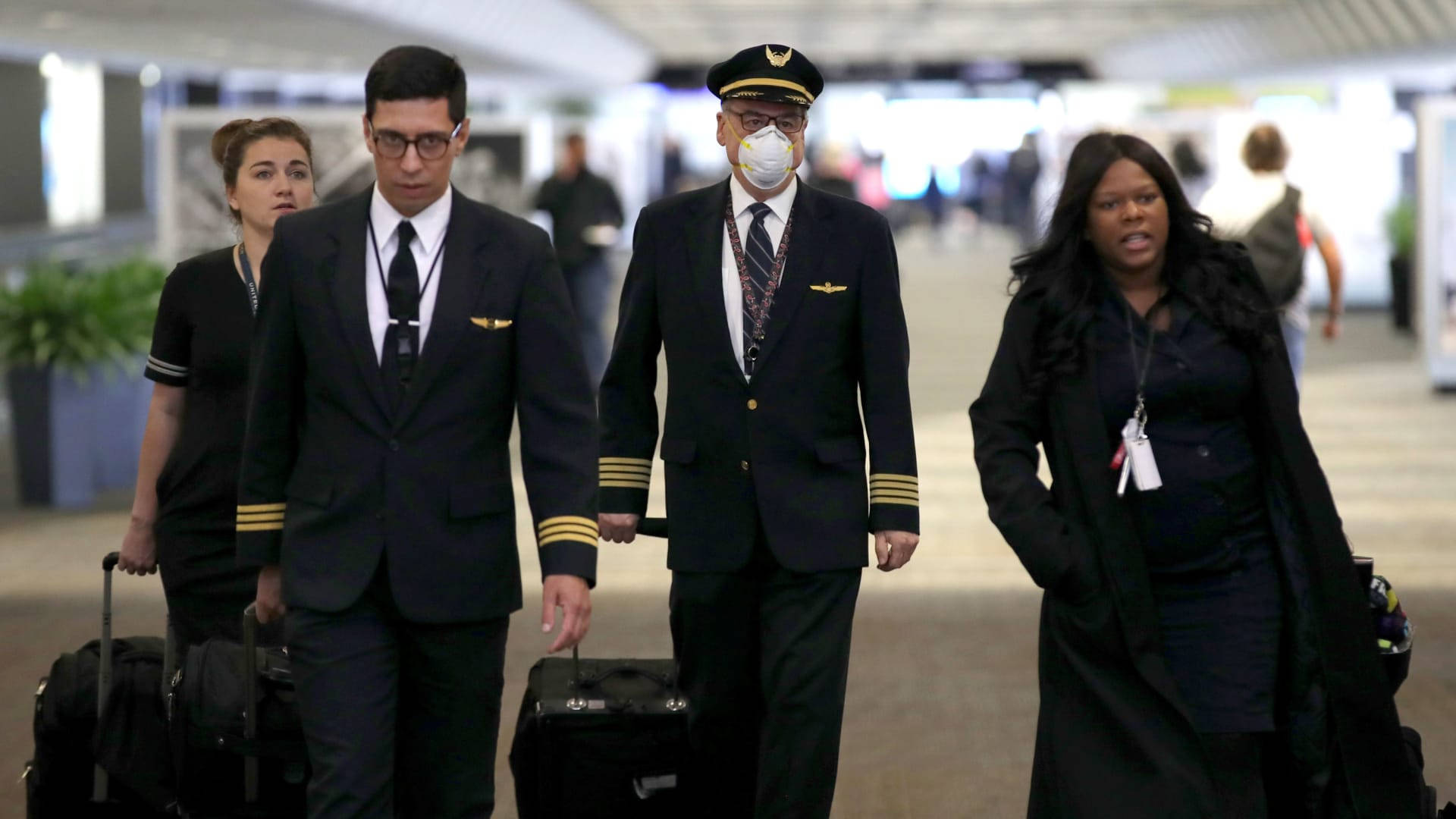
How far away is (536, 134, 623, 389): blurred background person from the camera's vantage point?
1314cm

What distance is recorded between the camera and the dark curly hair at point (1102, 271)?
12.0ft

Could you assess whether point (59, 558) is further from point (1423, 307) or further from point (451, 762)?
point (1423, 307)

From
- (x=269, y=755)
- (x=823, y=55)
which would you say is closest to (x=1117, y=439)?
(x=269, y=755)

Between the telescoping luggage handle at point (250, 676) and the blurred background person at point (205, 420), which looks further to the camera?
the blurred background person at point (205, 420)

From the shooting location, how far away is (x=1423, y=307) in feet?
49.1

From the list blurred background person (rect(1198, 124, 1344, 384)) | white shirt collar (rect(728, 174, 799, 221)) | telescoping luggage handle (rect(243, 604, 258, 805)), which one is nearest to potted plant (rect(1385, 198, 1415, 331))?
blurred background person (rect(1198, 124, 1344, 384))

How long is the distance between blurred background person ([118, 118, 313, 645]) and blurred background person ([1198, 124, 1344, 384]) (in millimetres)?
4929

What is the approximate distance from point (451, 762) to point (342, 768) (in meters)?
0.21

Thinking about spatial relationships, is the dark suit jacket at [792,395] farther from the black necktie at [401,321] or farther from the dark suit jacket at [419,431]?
the black necktie at [401,321]

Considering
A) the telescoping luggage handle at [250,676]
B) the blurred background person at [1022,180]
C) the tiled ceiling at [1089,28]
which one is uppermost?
the tiled ceiling at [1089,28]

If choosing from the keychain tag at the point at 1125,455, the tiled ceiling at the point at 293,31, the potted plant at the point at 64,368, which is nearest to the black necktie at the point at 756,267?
the keychain tag at the point at 1125,455

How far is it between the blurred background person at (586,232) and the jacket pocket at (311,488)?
953 centimetres

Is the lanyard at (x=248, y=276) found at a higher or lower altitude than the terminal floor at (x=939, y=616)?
higher

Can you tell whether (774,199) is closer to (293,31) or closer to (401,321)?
(401,321)
